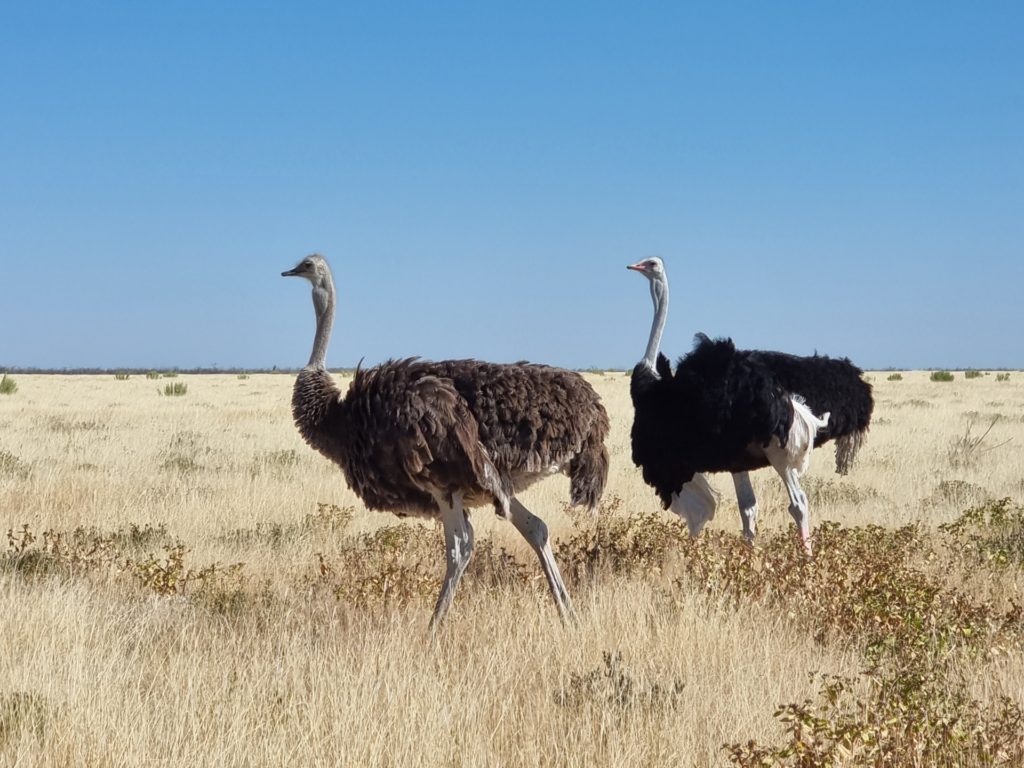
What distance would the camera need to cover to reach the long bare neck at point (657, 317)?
8.22 metres

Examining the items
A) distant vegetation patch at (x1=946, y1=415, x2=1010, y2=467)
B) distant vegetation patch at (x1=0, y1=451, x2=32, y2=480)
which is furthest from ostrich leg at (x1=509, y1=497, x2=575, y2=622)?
distant vegetation patch at (x1=946, y1=415, x2=1010, y2=467)

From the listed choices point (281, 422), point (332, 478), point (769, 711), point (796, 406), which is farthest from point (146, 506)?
point (281, 422)

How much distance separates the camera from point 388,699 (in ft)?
12.9

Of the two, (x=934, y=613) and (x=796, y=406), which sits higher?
(x=796, y=406)

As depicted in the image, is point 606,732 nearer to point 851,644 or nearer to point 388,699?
point 388,699

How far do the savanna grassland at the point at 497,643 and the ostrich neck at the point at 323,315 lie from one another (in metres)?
1.24

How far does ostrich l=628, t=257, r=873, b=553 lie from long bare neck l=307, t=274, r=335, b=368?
2282 millimetres

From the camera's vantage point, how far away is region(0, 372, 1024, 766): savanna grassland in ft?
11.6

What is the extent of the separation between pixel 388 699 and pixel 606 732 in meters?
0.76

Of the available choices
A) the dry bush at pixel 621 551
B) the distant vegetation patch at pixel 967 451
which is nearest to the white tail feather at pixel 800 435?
the dry bush at pixel 621 551

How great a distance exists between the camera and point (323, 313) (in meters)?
6.77

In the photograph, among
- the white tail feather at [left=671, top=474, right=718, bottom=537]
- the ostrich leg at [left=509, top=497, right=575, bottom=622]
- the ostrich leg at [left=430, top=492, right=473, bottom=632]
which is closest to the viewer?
the ostrich leg at [left=430, top=492, right=473, bottom=632]

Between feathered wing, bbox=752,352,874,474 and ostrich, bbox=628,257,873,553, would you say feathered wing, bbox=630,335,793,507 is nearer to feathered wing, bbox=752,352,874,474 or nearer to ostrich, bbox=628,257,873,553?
ostrich, bbox=628,257,873,553

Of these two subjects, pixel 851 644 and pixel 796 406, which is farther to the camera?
pixel 796 406
